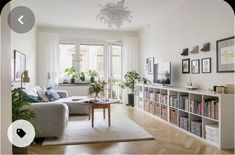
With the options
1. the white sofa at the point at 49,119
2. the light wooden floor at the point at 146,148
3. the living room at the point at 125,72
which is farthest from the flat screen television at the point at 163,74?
the white sofa at the point at 49,119

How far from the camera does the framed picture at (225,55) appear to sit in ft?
11.5

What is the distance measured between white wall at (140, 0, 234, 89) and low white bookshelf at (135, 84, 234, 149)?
41 centimetres

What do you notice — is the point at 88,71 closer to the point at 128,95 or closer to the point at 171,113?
the point at 128,95

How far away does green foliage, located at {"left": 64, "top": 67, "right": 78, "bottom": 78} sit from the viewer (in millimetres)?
7695

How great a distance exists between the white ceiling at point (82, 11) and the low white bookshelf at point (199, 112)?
197cm

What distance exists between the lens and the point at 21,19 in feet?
16.0

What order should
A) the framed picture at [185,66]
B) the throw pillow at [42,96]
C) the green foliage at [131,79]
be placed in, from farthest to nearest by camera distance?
the green foliage at [131,79]
the throw pillow at [42,96]
the framed picture at [185,66]

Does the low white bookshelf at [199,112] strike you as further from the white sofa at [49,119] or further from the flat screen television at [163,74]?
the white sofa at [49,119]

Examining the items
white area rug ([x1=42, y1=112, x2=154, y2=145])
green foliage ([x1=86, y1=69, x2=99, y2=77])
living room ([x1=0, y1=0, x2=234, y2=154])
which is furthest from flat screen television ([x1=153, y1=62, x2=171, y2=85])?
green foliage ([x1=86, y1=69, x2=99, y2=77])

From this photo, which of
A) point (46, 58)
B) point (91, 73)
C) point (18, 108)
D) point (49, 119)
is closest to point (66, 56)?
point (46, 58)

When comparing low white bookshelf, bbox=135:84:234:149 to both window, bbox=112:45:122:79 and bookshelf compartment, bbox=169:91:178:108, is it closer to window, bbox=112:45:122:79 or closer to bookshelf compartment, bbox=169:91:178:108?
bookshelf compartment, bbox=169:91:178:108

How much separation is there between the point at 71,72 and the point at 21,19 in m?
3.10

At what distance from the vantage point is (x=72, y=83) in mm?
7750

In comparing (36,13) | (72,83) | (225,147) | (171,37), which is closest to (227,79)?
(225,147)
